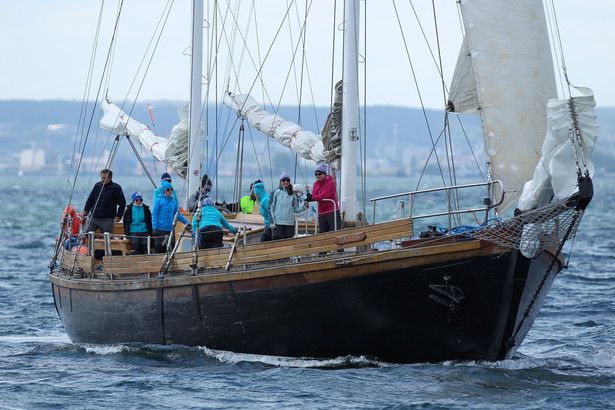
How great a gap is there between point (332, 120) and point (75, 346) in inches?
267

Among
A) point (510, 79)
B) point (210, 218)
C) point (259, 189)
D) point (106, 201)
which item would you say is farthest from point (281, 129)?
point (510, 79)

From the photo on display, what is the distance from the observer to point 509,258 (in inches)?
634

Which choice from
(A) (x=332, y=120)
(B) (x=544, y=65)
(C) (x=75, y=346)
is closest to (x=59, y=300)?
(C) (x=75, y=346)

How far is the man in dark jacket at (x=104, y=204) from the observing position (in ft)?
70.2

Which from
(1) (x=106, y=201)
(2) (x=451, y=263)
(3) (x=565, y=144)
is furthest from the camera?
(1) (x=106, y=201)

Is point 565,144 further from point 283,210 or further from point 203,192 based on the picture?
point 203,192

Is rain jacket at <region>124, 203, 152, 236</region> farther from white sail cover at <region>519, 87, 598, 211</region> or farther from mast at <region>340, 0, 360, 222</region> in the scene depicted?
white sail cover at <region>519, 87, 598, 211</region>

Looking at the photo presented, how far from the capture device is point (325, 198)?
60.2ft

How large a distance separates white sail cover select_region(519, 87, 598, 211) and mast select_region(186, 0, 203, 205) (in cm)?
930

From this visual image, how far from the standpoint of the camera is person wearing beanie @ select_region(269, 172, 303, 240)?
18.4 metres

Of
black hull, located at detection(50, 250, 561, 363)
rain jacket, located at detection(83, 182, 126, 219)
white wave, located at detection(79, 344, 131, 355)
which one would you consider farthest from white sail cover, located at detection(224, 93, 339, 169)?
white wave, located at detection(79, 344, 131, 355)

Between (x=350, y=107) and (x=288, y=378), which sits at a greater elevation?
(x=350, y=107)

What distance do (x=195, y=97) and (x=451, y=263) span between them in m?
8.75

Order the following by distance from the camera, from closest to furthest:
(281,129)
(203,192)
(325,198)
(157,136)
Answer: (325,198), (203,192), (281,129), (157,136)
